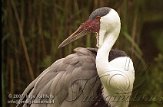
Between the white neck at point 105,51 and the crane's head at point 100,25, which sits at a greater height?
the crane's head at point 100,25

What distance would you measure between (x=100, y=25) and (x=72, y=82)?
0.68 ft

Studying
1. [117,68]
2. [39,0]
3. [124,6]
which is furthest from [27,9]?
[117,68]

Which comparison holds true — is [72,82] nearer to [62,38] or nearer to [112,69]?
[112,69]

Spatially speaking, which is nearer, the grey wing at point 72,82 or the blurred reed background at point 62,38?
the grey wing at point 72,82

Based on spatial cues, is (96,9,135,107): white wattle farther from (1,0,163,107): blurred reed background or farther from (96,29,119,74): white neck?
(1,0,163,107): blurred reed background

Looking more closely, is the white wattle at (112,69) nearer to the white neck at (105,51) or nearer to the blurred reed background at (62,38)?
the white neck at (105,51)

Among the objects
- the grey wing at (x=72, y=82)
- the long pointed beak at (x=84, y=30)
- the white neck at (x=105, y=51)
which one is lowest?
the grey wing at (x=72, y=82)

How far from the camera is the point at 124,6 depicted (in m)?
2.25

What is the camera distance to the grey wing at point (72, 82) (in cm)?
200

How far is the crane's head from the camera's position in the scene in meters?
2.00

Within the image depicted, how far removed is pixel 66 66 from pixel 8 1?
546 mm

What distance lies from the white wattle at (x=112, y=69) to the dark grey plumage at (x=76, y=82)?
0.03 m

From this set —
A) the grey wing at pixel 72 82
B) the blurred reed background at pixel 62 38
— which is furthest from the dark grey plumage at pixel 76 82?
the blurred reed background at pixel 62 38

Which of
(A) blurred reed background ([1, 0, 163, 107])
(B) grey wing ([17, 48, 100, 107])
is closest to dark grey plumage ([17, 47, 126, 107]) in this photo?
(B) grey wing ([17, 48, 100, 107])
